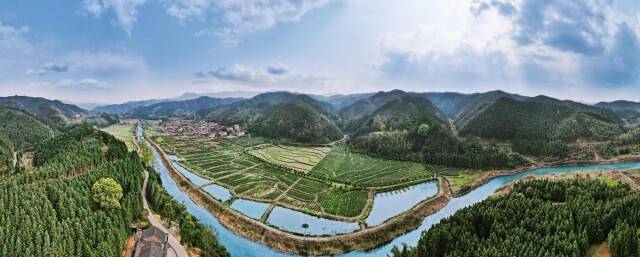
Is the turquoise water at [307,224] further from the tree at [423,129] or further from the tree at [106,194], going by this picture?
the tree at [423,129]

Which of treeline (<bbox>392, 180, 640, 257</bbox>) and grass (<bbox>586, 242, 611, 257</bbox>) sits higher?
treeline (<bbox>392, 180, 640, 257</bbox>)

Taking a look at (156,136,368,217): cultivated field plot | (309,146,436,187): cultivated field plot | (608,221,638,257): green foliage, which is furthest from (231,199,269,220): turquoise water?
(608,221,638,257): green foliage

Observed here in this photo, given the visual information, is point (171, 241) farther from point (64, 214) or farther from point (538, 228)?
point (538, 228)

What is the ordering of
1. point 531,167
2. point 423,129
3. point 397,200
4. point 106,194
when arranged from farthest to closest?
1. point 423,129
2. point 531,167
3. point 397,200
4. point 106,194

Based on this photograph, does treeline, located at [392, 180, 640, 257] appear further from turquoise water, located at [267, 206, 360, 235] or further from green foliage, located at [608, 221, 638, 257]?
turquoise water, located at [267, 206, 360, 235]

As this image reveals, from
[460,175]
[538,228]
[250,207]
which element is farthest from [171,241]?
[460,175]

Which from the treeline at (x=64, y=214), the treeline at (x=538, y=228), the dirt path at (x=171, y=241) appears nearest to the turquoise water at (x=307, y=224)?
the treeline at (x=538, y=228)
